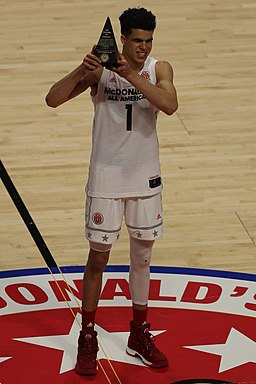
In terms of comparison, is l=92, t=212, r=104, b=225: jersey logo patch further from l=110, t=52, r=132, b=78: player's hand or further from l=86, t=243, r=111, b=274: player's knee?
l=110, t=52, r=132, b=78: player's hand

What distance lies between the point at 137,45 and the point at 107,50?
20 cm

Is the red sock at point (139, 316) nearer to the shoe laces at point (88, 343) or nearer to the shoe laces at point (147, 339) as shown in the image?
the shoe laces at point (147, 339)

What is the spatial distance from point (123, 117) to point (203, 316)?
4.53 feet

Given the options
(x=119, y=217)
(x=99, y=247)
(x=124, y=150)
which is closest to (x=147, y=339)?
(x=99, y=247)

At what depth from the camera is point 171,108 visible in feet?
16.1

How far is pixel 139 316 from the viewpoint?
5.41 metres

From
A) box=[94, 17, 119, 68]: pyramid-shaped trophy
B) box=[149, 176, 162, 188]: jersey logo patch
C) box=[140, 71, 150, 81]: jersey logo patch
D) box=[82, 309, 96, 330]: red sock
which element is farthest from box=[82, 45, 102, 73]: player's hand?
box=[82, 309, 96, 330]: red sock

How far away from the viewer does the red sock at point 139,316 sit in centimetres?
540

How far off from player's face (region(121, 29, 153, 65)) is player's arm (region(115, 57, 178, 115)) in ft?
0.34

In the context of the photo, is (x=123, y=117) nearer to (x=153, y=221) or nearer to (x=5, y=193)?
(x=153, y=221)

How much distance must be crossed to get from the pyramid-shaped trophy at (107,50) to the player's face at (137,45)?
142 mm

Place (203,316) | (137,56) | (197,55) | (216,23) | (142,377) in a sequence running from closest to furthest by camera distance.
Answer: (137,56) < (142,377) < (203,316) < (197,55) < (216,23)

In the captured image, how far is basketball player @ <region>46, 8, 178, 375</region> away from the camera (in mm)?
4828

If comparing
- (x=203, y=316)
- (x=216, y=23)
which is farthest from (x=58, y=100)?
(x=216, y=23)
